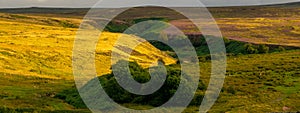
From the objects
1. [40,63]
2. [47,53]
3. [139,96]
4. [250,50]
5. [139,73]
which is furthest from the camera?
[250,50]

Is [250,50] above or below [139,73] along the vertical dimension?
below

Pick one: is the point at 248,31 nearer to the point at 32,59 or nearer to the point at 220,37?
the point at 220,37

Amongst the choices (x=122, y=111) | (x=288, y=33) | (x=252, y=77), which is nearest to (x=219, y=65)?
(x=252, y=77)

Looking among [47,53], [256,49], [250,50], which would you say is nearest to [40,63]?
[47,53]

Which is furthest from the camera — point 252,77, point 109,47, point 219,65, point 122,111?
point 109,47

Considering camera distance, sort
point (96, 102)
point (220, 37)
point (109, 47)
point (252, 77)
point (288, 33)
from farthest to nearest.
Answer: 1. point (288, 33)
2. point (220, 37)
3. point (109, 47)
4. point (252, 77)
5. point (96, 102)

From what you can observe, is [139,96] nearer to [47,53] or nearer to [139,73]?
[139,73]

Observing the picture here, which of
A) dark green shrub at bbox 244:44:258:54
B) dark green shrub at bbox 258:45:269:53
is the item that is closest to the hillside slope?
dark green shrub at bbox 244:44:258:54

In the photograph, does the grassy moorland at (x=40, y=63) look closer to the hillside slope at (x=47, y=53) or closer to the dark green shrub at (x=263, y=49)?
the hillside slope at (x=47, y=53)

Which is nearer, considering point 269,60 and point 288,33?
point 269,60

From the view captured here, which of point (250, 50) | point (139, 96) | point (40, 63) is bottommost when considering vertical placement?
point (139, 96)

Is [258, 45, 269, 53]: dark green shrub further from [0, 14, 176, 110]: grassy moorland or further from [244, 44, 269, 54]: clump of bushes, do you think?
[0, 14, 176, 110]: grassy moorland
